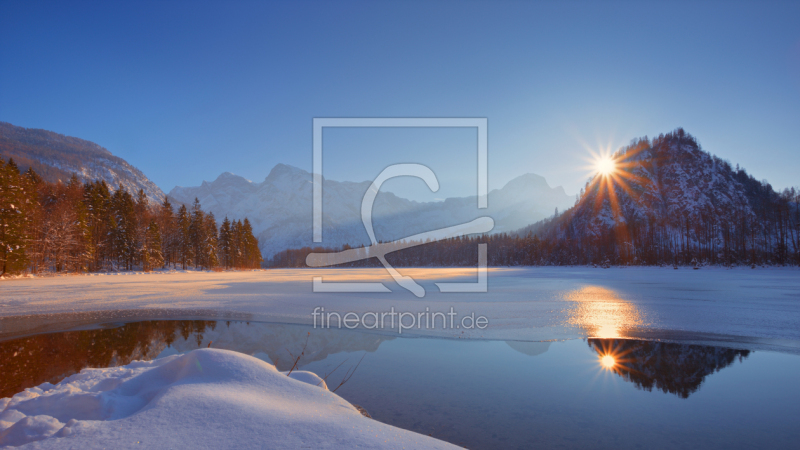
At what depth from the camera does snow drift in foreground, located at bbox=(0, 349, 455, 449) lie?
10.5ft

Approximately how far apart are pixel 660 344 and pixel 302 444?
11621 mm

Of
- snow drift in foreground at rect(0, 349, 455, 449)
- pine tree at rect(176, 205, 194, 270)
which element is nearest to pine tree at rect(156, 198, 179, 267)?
pine tree at rect(176, 205, 194, 270)

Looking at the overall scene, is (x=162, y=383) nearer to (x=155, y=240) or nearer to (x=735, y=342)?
→ (x=735, y=342)

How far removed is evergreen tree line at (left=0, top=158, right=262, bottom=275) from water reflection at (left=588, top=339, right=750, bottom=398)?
5066 centimetres

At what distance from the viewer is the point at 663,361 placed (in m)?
8.73

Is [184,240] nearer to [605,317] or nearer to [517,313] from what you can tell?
[517,313]

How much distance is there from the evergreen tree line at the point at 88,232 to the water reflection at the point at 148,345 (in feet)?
118

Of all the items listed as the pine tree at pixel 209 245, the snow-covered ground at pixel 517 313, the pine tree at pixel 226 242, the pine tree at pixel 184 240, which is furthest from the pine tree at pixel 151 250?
the snow-covered ground at pixel 517 313

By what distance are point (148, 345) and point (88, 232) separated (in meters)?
49.0

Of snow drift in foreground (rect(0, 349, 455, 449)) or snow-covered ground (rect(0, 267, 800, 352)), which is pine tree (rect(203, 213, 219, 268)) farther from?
snow drift in foreground (rect(0, 349, 455, 449))

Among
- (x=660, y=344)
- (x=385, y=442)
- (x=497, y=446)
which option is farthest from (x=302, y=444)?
(x=660, y=344)

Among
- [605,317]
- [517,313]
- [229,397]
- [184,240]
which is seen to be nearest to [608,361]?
[517,313]

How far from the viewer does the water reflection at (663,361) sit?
729 cm

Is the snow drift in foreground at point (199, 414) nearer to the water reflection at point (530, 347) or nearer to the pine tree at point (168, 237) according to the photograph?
the water reflection at point (530, 347)
